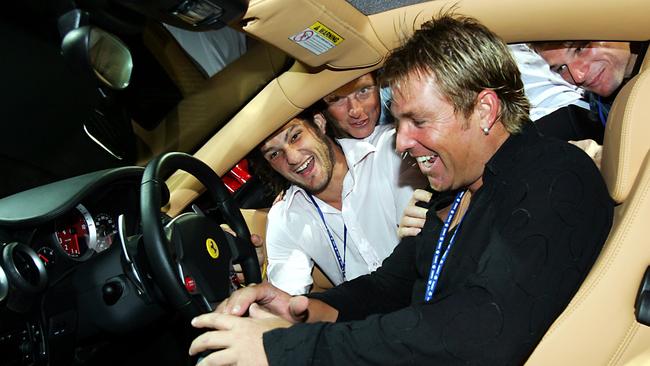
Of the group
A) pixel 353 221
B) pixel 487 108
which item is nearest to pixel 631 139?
pixel 487 108

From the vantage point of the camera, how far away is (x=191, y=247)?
1.45 metres

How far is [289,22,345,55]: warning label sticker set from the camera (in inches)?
70.7

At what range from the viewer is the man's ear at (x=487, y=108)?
1.49 metres

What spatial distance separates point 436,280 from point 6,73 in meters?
1.70

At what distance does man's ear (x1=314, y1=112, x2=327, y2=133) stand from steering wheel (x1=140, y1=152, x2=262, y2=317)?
1.03 meters

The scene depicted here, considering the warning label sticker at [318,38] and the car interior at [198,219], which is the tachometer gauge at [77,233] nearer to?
the car interior at [198,219]

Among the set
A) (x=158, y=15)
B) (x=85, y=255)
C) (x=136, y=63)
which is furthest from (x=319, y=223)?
(x=158, y=15)

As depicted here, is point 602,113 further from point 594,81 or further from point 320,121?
point 320,121

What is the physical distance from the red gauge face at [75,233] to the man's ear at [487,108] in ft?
3.05

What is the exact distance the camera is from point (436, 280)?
1487 millimetres

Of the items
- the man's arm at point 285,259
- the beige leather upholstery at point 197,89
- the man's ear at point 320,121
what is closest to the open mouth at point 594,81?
the beige leather upholstery at point 197,89

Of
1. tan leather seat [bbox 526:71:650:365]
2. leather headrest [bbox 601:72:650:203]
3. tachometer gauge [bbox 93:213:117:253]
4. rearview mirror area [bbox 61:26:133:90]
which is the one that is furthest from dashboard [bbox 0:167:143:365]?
leather headrest [bbox 601:72:650:203]

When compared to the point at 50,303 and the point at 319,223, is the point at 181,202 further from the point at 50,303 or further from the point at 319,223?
the point at 50,303

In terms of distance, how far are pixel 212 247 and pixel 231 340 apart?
320 millimetres
